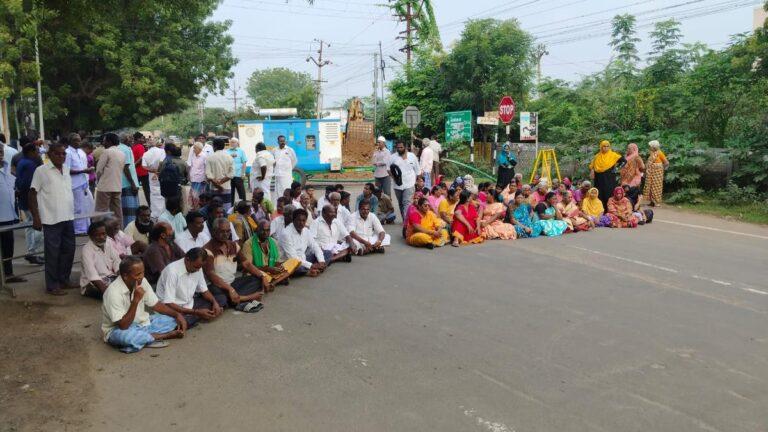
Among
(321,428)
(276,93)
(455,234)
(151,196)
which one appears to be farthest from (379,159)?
(276,93)

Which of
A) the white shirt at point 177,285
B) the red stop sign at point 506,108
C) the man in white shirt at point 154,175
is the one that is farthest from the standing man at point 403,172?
the red stop sign at point 506,108

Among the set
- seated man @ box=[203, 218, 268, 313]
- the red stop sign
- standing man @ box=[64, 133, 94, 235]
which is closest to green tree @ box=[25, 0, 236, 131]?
the red stop sign

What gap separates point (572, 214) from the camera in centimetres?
1166

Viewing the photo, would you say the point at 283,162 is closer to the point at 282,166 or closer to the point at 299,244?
the point at 282,166

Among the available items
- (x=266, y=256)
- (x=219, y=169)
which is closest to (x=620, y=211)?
(x=266, y=256)

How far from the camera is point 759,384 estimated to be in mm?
4664

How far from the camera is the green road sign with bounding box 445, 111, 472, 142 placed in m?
23.1

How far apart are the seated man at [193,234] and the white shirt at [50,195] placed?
1299 millimetres

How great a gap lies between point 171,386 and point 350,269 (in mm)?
4114

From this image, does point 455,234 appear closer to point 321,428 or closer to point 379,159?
point 379,159

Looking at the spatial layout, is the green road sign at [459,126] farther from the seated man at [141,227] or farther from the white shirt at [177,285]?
the white shirt at [177,285]

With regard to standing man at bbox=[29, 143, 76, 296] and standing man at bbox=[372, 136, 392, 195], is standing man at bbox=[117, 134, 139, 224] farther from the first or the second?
standing man at bbox=[372, 136, 392, 195]

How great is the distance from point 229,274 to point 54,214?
2.09m

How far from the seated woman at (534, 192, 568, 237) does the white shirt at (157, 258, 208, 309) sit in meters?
6.94
